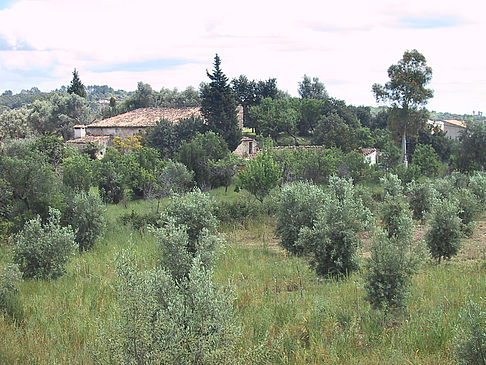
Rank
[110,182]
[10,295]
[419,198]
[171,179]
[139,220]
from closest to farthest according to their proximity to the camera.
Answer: [10,295] → [139,220] → [419,198] → [171,179] → [110,182]

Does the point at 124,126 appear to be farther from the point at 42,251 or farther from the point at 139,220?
the point at 42,251

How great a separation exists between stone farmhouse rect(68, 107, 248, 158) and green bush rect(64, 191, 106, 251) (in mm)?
24613

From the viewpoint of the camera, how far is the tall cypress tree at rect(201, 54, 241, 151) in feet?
119

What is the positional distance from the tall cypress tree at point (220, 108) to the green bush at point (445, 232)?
24.1m

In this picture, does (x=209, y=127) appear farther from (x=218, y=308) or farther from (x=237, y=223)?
(x=218, y=308)

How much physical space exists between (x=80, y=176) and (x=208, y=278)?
798 inches

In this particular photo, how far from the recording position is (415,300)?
898 centimetres

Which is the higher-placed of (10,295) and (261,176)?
(261,176)

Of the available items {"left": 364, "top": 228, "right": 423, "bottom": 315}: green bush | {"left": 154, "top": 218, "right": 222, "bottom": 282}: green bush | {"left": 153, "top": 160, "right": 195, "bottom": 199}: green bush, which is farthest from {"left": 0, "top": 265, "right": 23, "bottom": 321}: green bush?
{"left": 153, "top": 160, "right": 195, "bottom": 199}: green bush

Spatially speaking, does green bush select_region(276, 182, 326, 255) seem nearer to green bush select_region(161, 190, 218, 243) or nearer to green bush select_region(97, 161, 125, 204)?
green bush select_region(161, 190, 218, 243)

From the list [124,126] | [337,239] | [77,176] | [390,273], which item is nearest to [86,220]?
[77,176]

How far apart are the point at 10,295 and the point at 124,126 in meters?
36.2

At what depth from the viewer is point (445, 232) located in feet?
44.8

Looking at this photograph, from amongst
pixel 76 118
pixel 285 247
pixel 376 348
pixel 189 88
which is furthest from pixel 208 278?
pixel 189 88
